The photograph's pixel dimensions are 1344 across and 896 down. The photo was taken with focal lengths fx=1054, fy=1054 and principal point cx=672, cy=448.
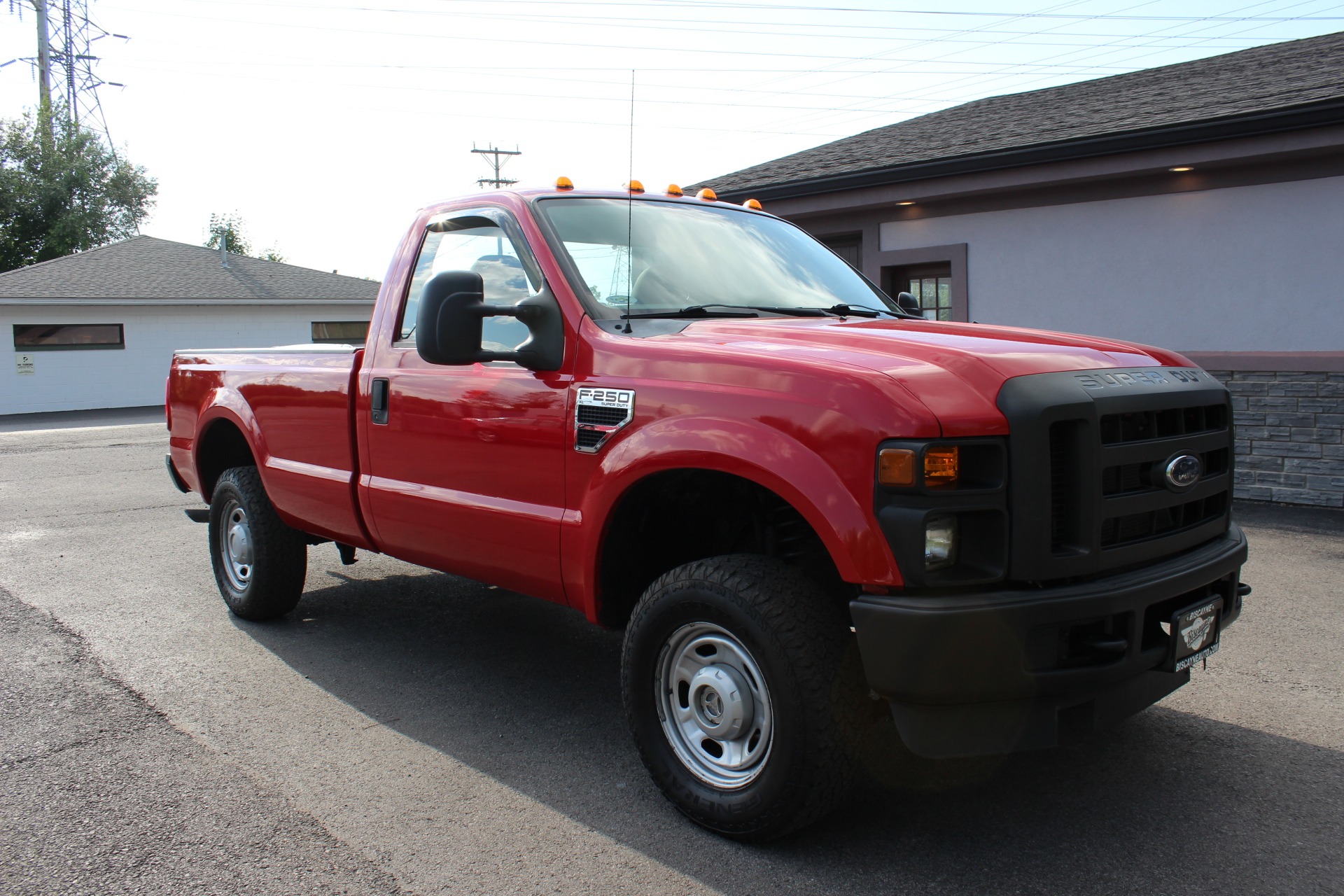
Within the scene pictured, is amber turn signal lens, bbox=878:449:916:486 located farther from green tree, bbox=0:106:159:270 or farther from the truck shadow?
green tree, bbox=0:106:159:270

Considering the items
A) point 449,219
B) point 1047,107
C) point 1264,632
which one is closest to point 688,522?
point 449,219

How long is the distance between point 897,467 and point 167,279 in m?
30.5

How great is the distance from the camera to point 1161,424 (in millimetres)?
3236

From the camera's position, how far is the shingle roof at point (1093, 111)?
380 inches

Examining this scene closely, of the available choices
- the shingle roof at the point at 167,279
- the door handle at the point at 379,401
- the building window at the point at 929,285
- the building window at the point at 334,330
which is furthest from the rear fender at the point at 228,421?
the building window at the point at 334,330

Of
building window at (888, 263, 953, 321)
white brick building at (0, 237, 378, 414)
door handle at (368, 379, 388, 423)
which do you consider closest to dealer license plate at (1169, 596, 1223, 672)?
door handle at (368, 379, 388, 423)

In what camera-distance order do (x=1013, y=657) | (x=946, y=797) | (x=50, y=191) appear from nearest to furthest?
1. (x=1013, y=657)
2. (x=946, y=797)
3. (x=50, y=191)

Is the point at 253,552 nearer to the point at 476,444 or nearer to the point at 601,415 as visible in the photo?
the point at 476,444

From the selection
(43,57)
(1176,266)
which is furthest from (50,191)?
(1176,266)

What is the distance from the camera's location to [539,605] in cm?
618

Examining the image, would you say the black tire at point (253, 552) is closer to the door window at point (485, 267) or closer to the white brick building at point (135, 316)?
the door window at point (485, 267)

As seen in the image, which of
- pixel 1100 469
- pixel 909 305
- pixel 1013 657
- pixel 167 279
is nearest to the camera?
pixel 1013 657

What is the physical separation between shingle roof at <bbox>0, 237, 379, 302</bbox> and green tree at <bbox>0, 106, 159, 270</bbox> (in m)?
12.0

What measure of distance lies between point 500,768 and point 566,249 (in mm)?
1944
